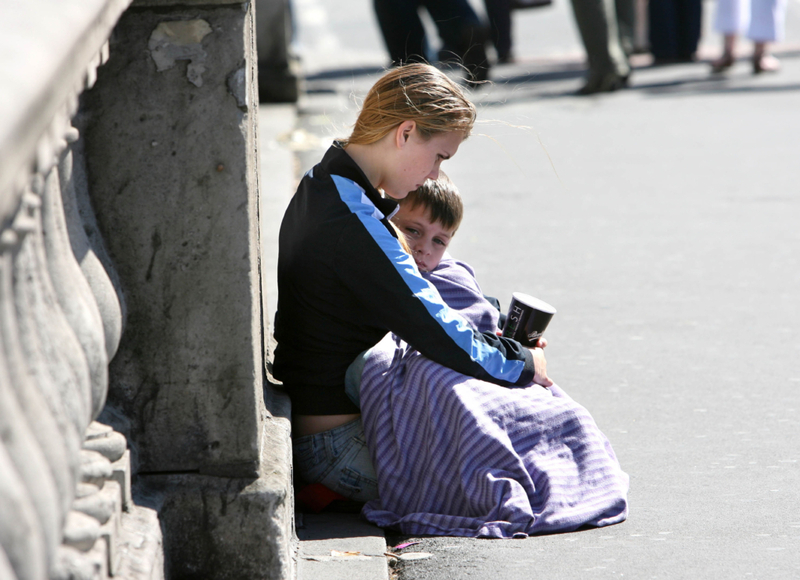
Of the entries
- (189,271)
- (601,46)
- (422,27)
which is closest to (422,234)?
(189,271)

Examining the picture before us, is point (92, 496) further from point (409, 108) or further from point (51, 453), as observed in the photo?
point (409, 108)

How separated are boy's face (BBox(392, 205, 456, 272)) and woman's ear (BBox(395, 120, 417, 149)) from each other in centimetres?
43

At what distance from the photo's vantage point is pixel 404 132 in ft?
9.12

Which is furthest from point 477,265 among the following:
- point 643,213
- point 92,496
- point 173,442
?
point 92,496

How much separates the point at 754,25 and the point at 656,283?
21.1 ft

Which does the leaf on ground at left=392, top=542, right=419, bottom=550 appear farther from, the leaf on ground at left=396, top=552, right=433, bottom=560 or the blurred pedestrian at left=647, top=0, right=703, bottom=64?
the blurred pedestrian at left=647, top=0, right=703, bottom=64

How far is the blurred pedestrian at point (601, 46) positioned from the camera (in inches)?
357

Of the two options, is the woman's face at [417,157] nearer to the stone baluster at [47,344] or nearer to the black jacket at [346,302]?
the black jacket at [346,302]

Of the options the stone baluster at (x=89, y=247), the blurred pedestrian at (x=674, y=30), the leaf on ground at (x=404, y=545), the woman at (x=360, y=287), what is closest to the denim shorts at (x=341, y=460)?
the woman at (x=360, y=287)

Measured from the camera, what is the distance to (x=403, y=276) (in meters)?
2.57

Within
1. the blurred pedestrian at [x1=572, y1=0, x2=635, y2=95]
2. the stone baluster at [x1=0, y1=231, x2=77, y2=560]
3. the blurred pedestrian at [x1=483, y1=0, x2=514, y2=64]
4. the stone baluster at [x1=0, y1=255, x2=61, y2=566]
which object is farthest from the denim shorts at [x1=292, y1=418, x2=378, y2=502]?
the blurred pedestrian at [x1=483, y1=0, x2=514, y2=64]

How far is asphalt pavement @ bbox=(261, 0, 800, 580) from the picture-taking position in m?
2.64

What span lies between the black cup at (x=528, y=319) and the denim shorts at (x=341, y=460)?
545 mm

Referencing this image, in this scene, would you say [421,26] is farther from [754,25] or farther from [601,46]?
[754,25]
